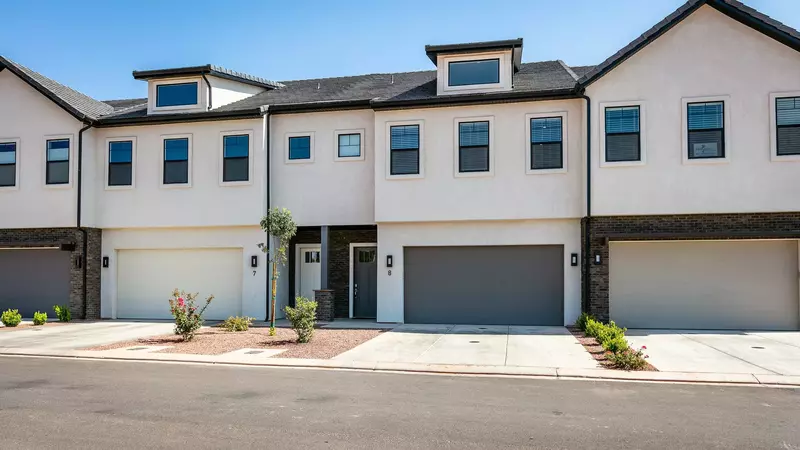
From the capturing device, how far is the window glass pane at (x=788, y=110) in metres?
15.9

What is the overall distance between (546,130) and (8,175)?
54.7ft

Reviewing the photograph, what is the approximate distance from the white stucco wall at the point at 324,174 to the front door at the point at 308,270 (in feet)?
5.93

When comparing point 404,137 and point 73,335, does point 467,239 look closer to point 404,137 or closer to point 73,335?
point 404,137

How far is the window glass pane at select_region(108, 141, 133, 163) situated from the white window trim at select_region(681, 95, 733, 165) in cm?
1614

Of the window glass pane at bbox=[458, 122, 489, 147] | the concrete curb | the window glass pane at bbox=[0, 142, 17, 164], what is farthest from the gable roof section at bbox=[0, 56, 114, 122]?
the window glass pane at bbox=[458, 122, 489, 147]

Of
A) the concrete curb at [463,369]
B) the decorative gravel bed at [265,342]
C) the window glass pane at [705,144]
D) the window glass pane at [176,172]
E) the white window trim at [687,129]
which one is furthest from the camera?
the window glass pane at [176,172]

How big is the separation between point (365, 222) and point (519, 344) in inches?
262

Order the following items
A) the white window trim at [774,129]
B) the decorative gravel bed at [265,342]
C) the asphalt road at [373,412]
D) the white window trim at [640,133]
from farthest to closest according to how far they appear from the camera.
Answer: the white window trim at [640,133] < the white window trim at [774,129] < the decorative gravel bed at [265,342] < the asphalt road at [373,412]

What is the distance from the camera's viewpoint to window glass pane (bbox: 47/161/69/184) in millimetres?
19969

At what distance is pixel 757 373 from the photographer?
10680 mm

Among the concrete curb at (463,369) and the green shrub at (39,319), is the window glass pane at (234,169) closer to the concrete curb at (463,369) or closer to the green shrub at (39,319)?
the green shrub at (39,319)

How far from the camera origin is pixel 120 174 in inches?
800

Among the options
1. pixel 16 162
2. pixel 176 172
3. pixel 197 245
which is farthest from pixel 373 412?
pixel 16 162

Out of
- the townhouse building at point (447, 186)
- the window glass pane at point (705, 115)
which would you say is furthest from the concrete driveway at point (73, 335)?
the window glass pane at point (705, 115)
